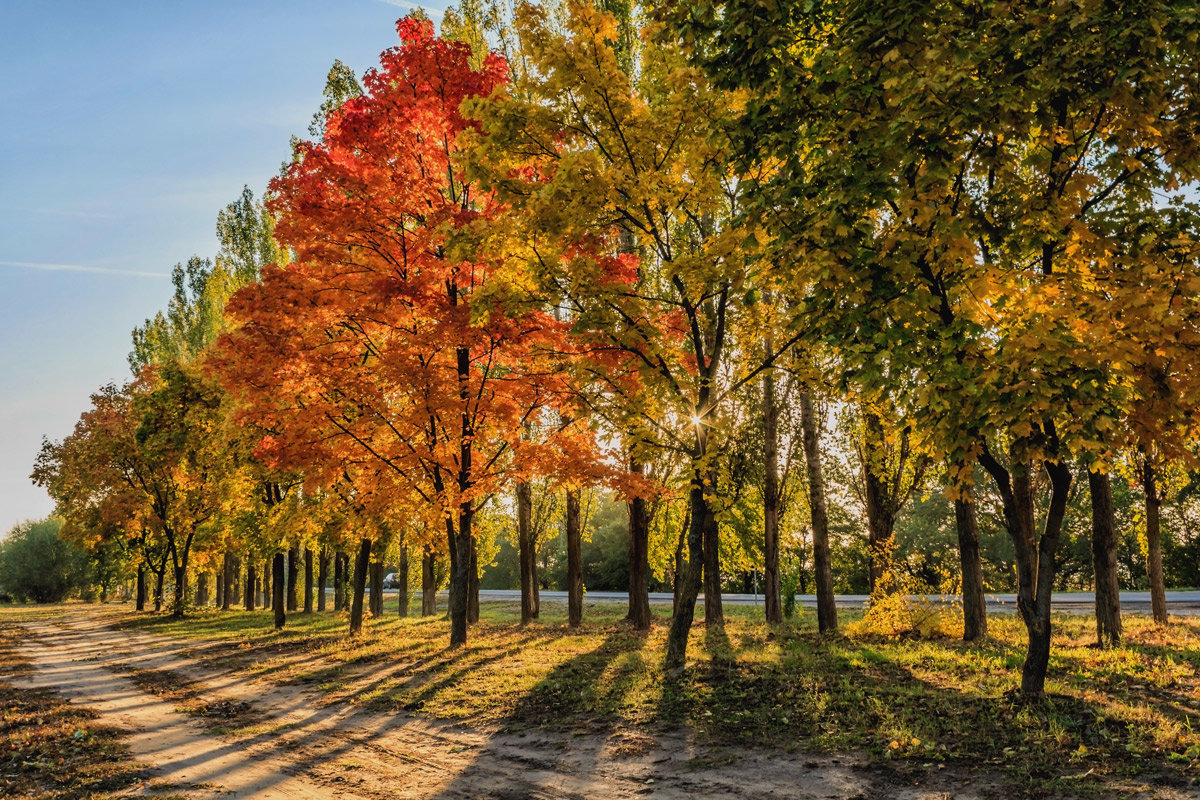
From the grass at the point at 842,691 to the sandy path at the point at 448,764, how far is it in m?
0.45

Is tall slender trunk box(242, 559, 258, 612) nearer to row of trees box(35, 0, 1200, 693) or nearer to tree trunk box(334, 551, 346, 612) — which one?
tree trunk box(334, 551, 346, 612)

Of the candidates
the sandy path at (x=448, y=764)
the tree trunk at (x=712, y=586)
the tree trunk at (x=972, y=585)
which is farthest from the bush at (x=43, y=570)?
the tree trunk at (x=972, y=585)

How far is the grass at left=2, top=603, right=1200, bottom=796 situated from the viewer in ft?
19.2

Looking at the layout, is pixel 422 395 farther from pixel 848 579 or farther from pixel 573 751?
pixel 848 579

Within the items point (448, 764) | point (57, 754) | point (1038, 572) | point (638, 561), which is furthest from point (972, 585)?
point (57, 754)

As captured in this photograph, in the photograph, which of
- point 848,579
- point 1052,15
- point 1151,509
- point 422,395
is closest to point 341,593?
point 422,395

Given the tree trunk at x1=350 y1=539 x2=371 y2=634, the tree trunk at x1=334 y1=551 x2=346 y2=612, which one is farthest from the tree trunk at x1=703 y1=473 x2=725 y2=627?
the tree trunk at x1=334 y1=551 x2=346 y2=612

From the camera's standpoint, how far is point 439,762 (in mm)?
6922

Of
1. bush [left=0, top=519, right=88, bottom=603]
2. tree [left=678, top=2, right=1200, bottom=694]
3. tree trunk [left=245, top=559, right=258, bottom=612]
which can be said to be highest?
tree [left=678, top=2, right=1200, bottom=694]

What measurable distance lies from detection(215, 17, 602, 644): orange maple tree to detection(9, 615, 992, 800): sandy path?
5470mm

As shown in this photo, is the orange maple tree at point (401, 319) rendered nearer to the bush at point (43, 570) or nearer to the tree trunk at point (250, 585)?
the tree trunk at point (250, 585)

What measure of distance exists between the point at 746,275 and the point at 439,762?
282 inches

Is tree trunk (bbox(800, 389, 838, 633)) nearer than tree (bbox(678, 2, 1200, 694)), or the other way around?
tree (bbox(678, 2, 1200, 694))

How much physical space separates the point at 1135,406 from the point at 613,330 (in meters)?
5.95
